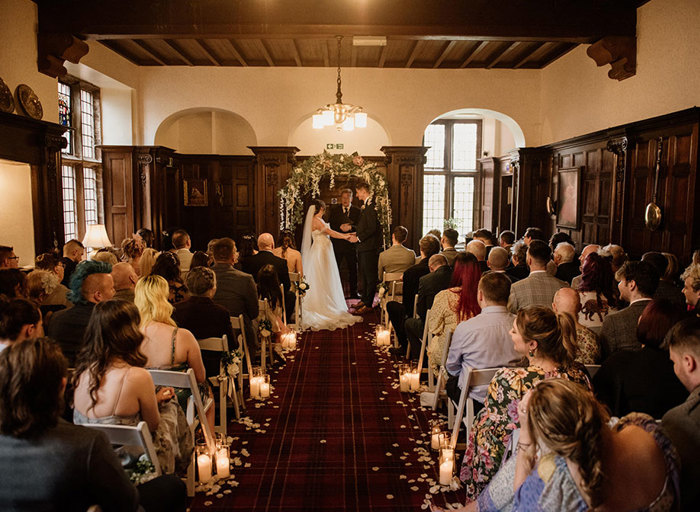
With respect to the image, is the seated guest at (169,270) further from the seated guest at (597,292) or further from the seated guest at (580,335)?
the seated guest at (597,292)

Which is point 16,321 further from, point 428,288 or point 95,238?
point 95,238

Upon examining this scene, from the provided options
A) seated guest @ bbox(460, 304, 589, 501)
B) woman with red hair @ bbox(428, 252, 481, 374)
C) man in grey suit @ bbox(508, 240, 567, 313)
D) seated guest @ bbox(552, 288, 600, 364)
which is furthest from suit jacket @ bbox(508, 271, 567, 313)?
seated guest @ bbox(460, 304, 589, 501)

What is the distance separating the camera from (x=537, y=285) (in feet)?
14.9

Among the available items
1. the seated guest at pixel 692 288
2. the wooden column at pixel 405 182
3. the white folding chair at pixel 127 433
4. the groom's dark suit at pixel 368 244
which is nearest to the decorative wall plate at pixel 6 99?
the white folding chair at pixel 127 433

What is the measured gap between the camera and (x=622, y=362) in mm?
2818

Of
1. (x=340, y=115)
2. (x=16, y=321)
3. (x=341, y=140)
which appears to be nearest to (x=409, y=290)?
(x=340, y=115)

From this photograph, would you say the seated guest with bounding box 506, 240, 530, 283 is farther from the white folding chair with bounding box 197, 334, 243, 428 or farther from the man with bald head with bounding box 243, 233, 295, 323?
the white folding chair with bounding box 197, 334, 243, 428

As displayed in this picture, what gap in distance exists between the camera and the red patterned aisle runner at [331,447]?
3297mm

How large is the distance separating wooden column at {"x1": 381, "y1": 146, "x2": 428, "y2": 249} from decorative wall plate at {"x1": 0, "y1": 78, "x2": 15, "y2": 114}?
19.5 ft

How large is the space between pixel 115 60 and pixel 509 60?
262 inches

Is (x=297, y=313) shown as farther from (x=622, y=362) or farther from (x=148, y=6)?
(x=622, y=362)

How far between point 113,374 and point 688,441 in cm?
242

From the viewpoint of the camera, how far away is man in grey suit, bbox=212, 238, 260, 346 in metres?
4.79

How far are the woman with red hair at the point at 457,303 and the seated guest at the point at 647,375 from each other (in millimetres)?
1386
